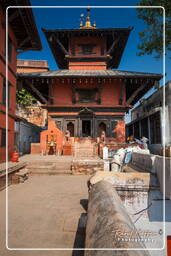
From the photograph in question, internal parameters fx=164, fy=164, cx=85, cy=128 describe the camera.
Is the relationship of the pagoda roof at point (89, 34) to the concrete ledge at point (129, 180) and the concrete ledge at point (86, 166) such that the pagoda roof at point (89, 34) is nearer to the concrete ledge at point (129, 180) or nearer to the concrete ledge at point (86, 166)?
the concrete ledge at point (86, 166)

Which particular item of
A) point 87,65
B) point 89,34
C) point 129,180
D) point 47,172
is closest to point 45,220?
point 129,180

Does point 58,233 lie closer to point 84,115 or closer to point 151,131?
point 84,115

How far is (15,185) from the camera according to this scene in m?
6.69

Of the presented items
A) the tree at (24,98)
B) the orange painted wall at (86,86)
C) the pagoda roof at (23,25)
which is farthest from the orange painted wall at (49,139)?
the tree at (24,98)

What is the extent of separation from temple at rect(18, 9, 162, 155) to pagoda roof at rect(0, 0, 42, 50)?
3.12 metres

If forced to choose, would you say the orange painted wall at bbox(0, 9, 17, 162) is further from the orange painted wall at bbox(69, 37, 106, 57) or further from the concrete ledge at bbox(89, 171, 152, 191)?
the concrete ledge at bbox(89, 171, 152, 191)

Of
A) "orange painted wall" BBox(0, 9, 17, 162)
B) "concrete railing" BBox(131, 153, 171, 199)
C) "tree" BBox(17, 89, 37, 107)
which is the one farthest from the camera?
"tree" BBox(17, 89, 37, 107)

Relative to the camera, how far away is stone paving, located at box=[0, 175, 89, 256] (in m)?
2.65

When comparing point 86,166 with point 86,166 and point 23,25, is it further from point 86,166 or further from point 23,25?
point 23,25

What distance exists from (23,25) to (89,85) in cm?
802

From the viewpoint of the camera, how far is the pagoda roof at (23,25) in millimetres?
10102

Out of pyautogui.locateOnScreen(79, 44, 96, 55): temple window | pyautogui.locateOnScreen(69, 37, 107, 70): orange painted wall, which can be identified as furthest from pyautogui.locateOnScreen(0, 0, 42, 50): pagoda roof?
pyautogui.locateOnScreen(79, 44, 96, 55): temple window

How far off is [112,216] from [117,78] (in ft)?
51.2

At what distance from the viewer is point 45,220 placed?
3.45 meters
